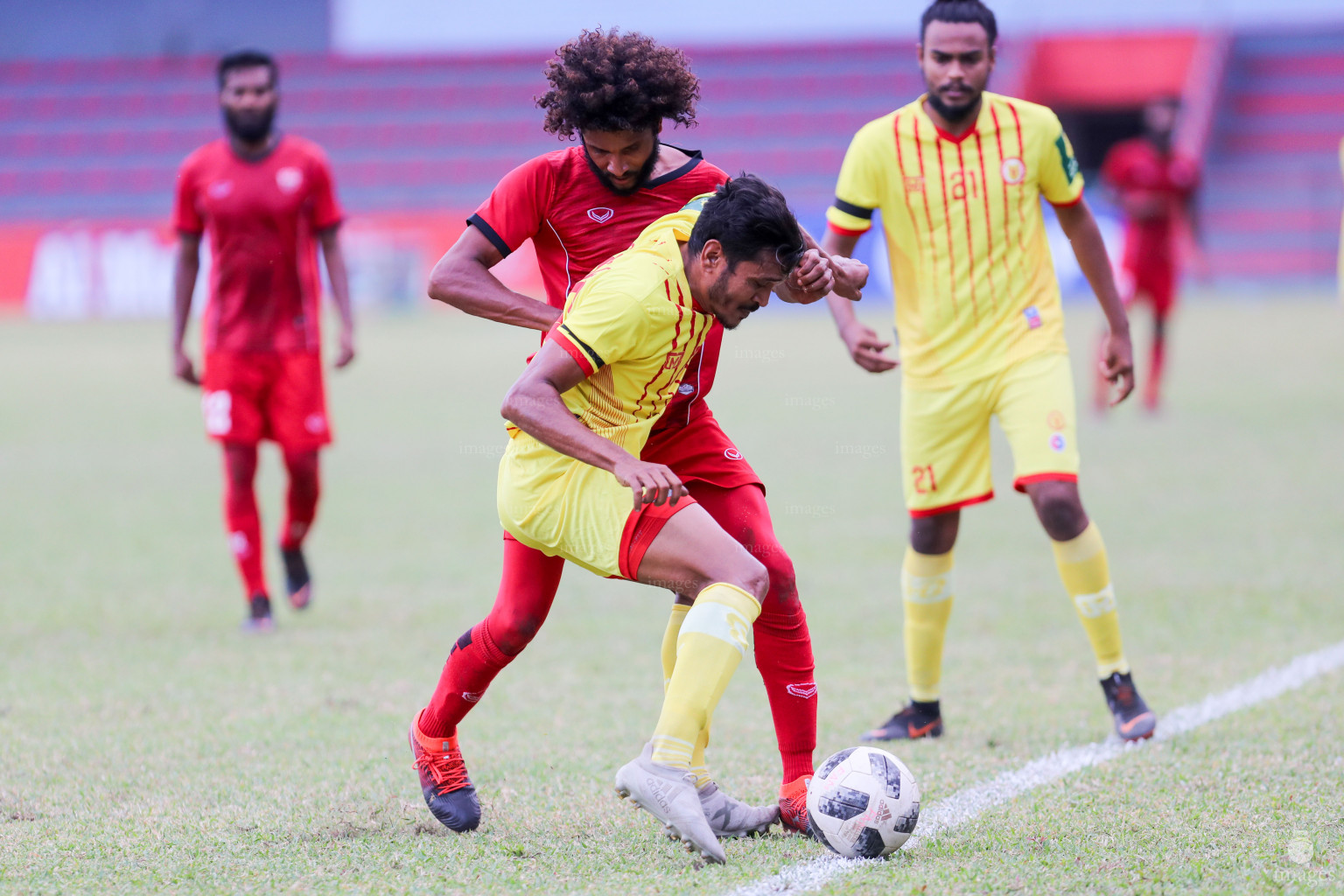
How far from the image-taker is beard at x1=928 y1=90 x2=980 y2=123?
4.82 meters

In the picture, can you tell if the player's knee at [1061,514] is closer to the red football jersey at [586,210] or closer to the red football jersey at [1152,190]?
the red football jersey at [586,210]

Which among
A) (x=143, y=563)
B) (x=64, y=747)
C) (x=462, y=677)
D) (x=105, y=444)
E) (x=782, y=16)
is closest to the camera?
(x=462, y=677)

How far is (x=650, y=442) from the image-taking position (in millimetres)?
3973

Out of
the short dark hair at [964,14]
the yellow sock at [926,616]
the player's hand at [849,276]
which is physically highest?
the short dark hair at [964,14]

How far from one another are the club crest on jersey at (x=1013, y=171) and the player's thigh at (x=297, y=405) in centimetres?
337

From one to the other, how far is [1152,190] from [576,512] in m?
11.4

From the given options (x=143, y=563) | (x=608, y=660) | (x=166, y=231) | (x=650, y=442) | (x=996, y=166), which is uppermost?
(x=996, y=166)

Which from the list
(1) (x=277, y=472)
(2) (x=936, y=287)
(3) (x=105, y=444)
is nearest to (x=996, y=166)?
(2) (x=936, y=287)

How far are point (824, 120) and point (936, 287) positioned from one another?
28.7 meters

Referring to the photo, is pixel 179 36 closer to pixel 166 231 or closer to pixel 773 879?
pixel 166 231

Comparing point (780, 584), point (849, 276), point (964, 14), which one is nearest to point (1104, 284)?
point (964, 14)

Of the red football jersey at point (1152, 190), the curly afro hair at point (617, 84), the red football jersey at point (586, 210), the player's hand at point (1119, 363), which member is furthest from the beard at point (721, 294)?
the red football jersey at point (1152, 190)

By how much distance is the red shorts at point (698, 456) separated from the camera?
392 centimetres

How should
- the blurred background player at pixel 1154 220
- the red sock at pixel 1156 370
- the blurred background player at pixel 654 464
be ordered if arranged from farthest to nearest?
the blurred background player at pixel 1154 220
the red sock at pixel 1156 370
the blurred background player at pixel 654 464
